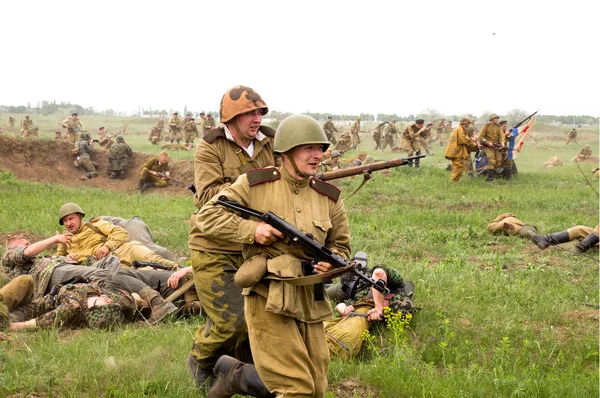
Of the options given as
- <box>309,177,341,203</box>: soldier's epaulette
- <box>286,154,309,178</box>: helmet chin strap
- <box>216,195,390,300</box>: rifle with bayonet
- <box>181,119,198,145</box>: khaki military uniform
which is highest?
<box>286,154,309,178</box>: helmet chin strap


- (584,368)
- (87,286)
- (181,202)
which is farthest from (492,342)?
(181,202)

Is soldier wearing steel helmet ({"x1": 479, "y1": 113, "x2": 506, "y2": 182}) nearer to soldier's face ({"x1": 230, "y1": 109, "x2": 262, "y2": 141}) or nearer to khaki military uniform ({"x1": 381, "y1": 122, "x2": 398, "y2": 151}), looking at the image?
soldier's face ({"x1": 230, "y1": 109, "x2": 262, "y2": 141})

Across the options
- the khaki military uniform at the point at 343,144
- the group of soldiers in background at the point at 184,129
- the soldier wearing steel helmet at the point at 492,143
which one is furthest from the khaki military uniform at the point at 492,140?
the group of soldiers in background at the point at 184,129

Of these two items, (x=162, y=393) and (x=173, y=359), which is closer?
→ (x=162, y=393)

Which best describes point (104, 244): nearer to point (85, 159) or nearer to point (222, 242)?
point (222, 242)

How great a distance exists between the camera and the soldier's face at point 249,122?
4816 mm

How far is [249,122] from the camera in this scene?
482 cm

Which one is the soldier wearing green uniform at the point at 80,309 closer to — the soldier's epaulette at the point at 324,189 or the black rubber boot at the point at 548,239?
the soldier's epaulette at the point at 324,189

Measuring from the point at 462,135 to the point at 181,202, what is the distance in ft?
25.9

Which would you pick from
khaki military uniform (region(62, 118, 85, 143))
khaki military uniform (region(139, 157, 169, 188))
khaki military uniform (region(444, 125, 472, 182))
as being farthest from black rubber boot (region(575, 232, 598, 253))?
khaki military uniform (region(62, 118, 85, 143))

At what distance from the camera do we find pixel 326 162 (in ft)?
63.5

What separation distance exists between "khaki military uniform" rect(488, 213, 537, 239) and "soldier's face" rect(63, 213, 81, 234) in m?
6.44

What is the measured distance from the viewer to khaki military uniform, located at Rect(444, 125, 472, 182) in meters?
18.3

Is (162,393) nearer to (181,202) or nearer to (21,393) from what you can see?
(21,393)
